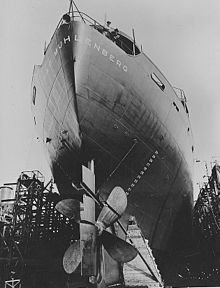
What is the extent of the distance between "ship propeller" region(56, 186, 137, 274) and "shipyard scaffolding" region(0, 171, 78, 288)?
6580 millimetres

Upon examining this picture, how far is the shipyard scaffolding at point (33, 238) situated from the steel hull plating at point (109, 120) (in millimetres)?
4330

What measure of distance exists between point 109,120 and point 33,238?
8731 mm

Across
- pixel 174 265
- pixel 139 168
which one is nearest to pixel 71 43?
pixel 139 168

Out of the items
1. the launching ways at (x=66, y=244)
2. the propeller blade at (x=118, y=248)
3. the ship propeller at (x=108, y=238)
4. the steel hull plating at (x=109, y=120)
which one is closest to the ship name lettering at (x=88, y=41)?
the steel hull plating at (x=109, y=120)

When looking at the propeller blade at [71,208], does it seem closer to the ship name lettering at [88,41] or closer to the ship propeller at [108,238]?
the ship propeller at [108,238]

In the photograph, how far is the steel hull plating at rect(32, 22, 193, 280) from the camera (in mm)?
9234

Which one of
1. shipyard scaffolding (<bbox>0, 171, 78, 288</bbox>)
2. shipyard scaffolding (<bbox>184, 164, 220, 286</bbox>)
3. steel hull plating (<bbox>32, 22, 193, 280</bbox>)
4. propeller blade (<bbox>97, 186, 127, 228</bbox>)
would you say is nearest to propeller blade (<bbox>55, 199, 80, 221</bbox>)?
propeller blade (<bbox>97, 186, 127, 228</bbox>)

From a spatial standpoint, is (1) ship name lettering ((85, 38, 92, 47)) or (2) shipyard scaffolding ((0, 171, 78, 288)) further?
(2) shipyard scaffolding ((0, 171, 78, 288))

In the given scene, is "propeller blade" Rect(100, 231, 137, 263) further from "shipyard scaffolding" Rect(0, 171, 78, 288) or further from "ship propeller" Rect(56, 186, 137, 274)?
"shipyard scaffolding" Rect(0, 171, 78, 288)

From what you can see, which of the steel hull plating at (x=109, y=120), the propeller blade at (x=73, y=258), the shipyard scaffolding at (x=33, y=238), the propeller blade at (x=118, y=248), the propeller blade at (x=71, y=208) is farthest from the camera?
the shipyard scaffolding at (x=33, y=238)

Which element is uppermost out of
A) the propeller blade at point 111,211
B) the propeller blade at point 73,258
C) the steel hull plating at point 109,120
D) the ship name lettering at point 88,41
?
the ship name lettering at point 88,41

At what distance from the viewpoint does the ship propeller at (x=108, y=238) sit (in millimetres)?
7559

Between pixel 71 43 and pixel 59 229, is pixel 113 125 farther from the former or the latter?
pixel 59 229

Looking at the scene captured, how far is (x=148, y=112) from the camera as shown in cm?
1059
